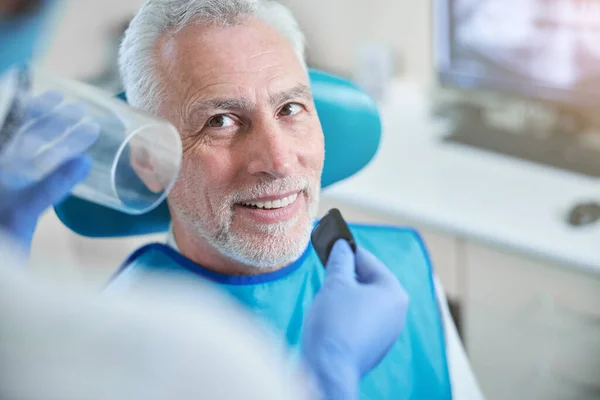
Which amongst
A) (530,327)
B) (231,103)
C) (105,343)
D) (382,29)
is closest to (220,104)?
(231,103)

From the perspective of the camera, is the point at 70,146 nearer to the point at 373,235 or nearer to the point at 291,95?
the point at 291,95

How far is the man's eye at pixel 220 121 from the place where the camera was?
799 millimetres

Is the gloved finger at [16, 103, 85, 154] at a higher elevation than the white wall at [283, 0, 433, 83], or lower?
higher

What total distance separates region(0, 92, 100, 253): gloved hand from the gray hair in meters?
0.16

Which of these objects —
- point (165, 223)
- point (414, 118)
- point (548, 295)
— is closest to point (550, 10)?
point (414, 118)

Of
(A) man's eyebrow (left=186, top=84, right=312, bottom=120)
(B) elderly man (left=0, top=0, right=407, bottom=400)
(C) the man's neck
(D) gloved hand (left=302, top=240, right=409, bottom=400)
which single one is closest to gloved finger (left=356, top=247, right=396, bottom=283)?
(D) gloved hand (left=302, top=240, right=409, bottom=400)

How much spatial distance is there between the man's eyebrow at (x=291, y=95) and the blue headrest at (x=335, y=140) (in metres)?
0.08

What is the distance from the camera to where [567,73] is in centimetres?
185

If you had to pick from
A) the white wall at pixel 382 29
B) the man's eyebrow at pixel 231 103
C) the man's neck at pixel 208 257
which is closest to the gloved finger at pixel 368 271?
the man's neck at pixel 208 257

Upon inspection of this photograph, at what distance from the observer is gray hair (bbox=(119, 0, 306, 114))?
77cm

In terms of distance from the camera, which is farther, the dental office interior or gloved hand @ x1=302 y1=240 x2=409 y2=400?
the dental office interior

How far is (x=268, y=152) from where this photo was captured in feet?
2.57

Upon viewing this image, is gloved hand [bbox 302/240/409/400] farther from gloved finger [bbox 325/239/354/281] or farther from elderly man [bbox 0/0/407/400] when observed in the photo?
elderly man [bbox 0/0/407/400]

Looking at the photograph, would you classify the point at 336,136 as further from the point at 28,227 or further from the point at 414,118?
the point at 414,118
